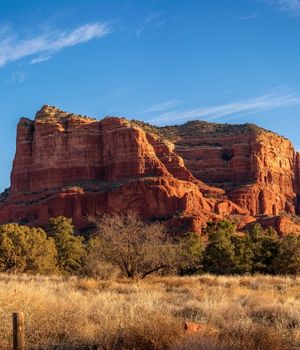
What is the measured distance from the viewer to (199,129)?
468 feet

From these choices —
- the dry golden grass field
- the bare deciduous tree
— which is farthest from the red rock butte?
the dry golden grass field

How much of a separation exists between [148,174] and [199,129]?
40664 mm

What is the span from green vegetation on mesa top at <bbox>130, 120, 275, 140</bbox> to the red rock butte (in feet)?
1.35

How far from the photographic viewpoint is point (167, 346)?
902cm

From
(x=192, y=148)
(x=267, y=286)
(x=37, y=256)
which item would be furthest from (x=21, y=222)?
(x=267, y=286)

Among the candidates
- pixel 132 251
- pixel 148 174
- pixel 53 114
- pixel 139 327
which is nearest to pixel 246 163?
pixel 148 174

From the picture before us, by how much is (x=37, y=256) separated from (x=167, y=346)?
31234 millimetres

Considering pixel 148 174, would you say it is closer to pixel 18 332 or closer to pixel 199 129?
pixel 199 129

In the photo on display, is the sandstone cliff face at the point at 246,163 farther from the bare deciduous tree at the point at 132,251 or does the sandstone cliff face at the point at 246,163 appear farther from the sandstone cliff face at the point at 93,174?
the bare deciduous tree at the point at 132,251

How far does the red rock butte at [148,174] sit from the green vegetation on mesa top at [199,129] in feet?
1.35

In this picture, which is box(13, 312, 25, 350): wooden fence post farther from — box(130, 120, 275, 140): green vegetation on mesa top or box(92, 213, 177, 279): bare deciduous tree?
box(130, 120, 275, 140): green vegetation on mesa top

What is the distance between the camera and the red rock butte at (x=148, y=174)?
321 feet

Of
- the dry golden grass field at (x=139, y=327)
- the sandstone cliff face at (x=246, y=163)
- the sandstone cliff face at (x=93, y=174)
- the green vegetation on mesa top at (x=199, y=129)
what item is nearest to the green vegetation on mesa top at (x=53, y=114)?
the sandstone cliff face at (x=93, y=174)

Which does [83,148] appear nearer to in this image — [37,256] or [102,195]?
[102,195]
